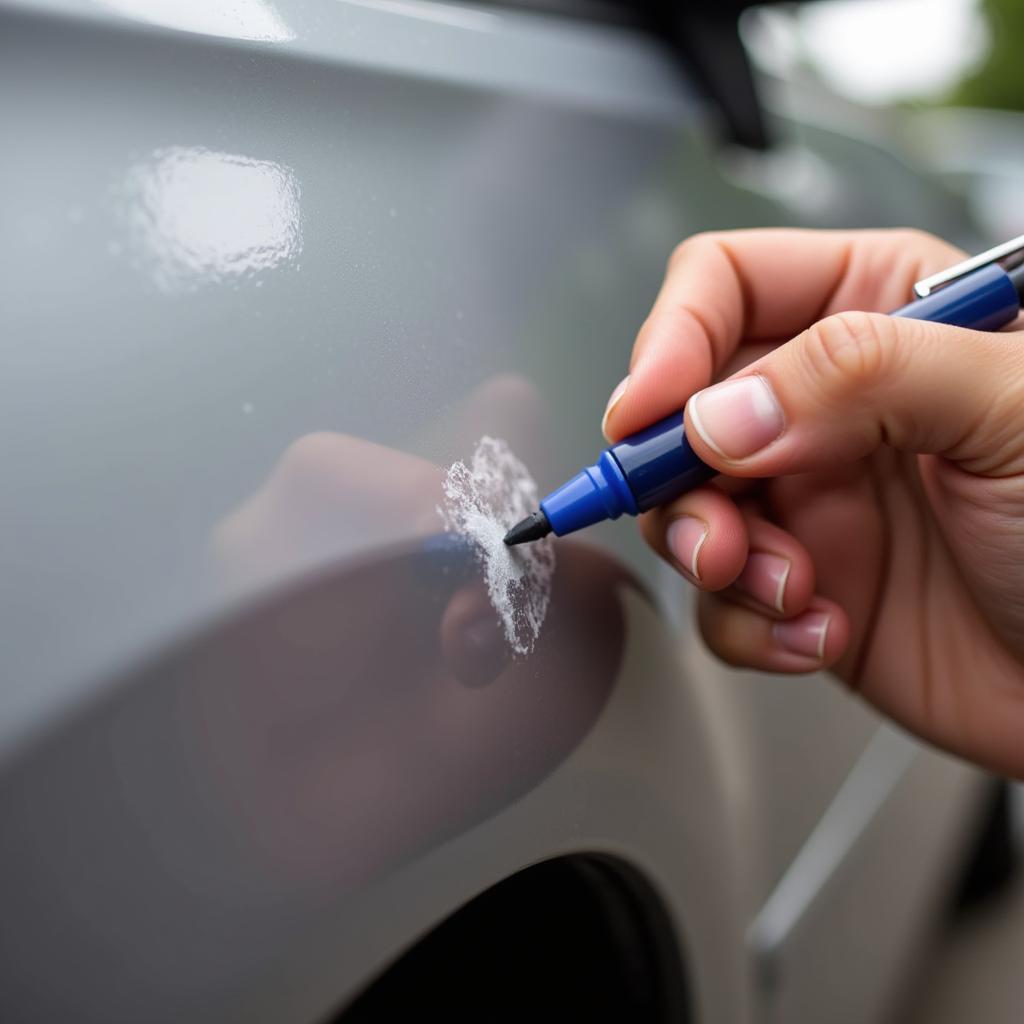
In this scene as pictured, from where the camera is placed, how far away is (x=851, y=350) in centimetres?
60

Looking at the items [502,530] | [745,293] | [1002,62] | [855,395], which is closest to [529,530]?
[502,530]

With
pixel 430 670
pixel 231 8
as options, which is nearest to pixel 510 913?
pixel 430 670

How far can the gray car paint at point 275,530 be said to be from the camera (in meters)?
0.39

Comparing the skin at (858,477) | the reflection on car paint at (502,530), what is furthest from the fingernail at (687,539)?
the reflection on car paint at (502,530)

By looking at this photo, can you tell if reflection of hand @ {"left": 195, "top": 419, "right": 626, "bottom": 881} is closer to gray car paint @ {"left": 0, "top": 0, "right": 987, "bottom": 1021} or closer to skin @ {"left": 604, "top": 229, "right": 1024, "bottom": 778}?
gray car paint @ {"left": 0, "top": 0, "right": 987, "bottom": 1021}

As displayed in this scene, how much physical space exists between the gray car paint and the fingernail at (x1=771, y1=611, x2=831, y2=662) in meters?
0.10

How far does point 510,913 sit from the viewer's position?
0.69m

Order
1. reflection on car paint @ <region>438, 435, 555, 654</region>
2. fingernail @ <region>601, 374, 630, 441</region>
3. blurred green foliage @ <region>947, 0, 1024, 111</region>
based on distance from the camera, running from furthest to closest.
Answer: blurred green foliage @ <region>947, 0, 1024, 111</region>, fingernail @ <region>601, 374, 630, 441</region>, reflection on car paint @ <region>438, 435, 555, 654</region>

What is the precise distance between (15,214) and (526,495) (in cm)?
32

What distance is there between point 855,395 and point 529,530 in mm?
228

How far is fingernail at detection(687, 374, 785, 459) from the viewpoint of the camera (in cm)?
62

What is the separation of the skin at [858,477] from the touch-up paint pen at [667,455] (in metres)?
0.02

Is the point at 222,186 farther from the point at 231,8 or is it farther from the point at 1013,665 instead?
the point at 1013,665

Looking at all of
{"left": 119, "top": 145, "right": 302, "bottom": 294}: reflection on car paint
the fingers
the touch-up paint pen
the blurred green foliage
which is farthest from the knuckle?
the blurred green foliage
